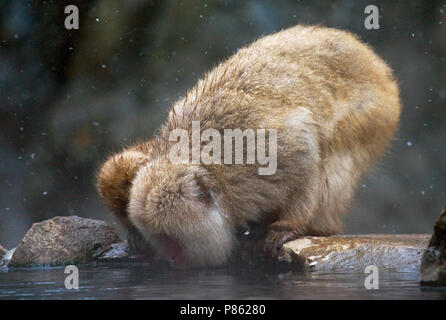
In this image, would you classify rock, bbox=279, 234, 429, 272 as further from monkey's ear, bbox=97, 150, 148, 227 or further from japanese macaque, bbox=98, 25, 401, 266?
monkey's ear, bbox=97, 150, 148, 227

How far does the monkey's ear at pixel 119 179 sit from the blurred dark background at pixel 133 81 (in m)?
3.23

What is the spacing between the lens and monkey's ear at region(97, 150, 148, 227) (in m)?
6.18

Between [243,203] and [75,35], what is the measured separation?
5161mm

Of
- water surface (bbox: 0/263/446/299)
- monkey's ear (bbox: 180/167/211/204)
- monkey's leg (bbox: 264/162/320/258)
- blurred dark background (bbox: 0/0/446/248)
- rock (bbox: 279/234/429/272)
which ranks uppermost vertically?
blurred dark background (bbox: 0/0/446/248)

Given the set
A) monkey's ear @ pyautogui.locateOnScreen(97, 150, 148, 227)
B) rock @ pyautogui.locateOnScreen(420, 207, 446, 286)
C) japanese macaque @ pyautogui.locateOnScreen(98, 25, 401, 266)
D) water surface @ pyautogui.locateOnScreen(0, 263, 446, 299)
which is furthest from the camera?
monkey's ear @ pyautogui.locateOnScreen(97, 150, 148, 227)

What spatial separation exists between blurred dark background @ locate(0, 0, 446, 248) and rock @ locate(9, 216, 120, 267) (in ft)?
9.69

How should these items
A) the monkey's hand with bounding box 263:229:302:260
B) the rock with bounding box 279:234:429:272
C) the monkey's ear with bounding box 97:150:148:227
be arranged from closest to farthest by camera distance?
the rock with bounding box 279:234:429:272 → the monkey's hand with bounding box 263:229:302:260 → the monkey's ear with bounding box 97:150:148:227

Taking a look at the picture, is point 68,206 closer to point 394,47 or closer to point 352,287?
point 394,47

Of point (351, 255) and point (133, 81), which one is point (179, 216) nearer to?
point (351, 255)

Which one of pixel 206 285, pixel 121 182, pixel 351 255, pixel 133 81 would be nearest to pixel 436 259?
pixel 351 255

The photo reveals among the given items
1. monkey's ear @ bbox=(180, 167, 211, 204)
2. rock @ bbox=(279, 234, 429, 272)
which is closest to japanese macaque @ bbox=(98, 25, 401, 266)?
monkey's ear @ bbox=(180, 167, 211, 204)

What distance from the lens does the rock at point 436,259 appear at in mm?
4180
